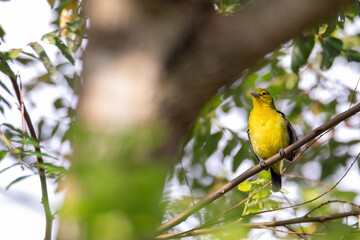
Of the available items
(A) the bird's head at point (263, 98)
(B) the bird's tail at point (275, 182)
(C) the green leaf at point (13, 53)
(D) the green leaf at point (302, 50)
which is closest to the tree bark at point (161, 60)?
(C) the green leaf at point (13, 53)

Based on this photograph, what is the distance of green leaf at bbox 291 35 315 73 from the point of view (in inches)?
163

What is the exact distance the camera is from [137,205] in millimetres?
797

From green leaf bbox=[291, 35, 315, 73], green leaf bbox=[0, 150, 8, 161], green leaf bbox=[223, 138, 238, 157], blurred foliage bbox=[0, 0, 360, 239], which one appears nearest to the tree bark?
blurred foliage bbox=[0, 0, 360, 239]

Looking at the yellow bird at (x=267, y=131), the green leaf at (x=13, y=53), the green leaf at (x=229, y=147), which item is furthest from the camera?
the yellow bird at (x=267, y=131)

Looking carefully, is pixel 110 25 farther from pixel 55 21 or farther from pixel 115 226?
pixel 55 21

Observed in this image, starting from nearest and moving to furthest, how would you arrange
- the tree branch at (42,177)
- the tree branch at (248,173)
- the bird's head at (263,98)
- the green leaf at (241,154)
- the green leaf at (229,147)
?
the tree branch at (248,173)
the tree branch at (42,177)
the green leaf at (241,154)
the green leaf at (229,147)
the bird's head at (263,98)

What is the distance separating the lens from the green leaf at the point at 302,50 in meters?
4.13

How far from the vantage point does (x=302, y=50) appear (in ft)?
13.8

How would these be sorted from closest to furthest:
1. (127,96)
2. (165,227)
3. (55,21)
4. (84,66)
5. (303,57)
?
(127,96), (84,66), (165,227), (303,57), (55,21)

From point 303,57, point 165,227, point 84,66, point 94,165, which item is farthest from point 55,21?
point 94,165

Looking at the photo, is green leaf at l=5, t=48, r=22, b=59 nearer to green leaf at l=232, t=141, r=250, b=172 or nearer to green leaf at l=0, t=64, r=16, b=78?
green leaf at l=0, t=64, r=16, b=78

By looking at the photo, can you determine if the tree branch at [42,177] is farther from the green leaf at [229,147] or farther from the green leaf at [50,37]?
the green leaf at [229,147]

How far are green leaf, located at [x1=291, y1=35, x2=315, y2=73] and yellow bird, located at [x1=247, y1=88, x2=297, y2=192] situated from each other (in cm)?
114

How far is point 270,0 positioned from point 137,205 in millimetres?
652
